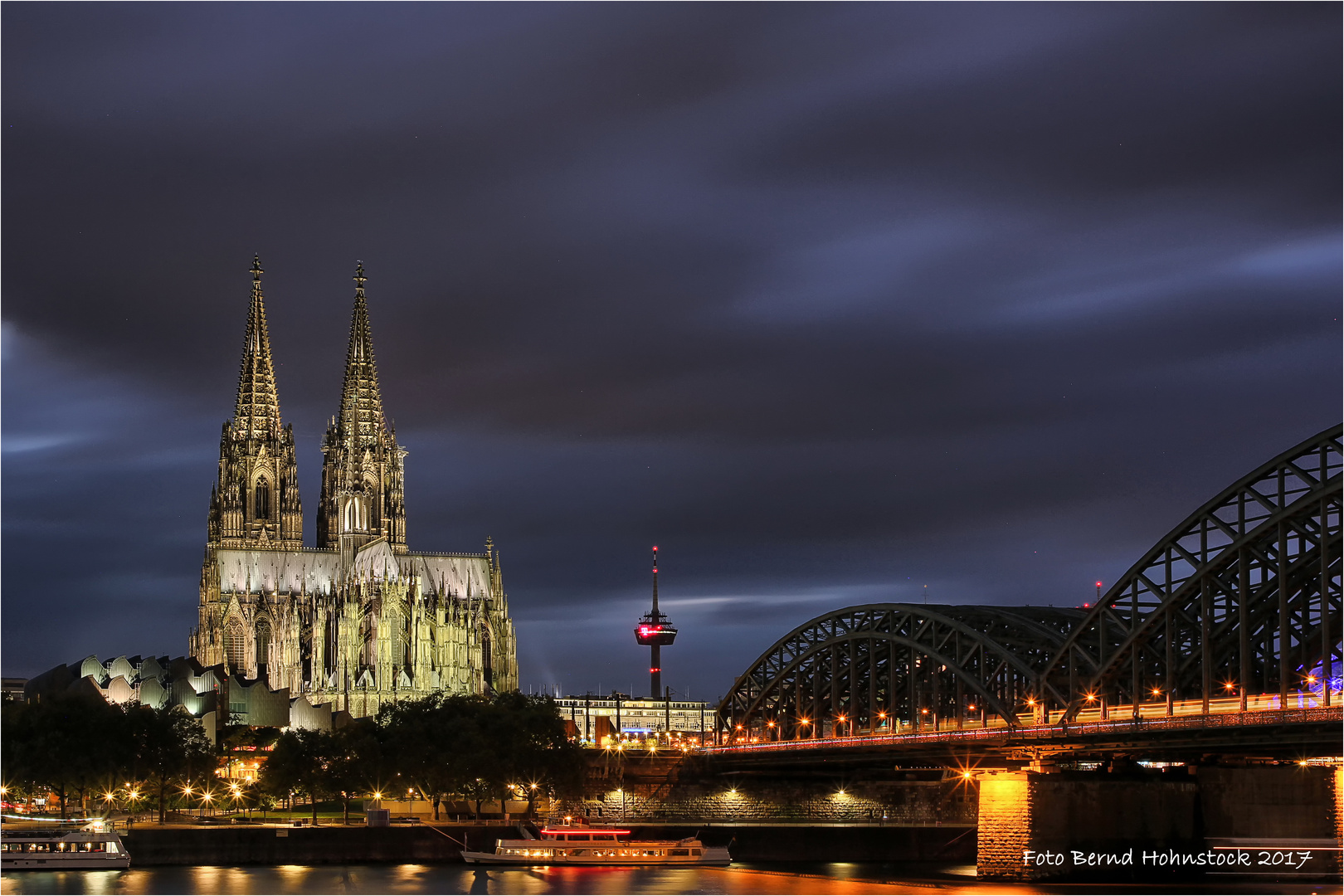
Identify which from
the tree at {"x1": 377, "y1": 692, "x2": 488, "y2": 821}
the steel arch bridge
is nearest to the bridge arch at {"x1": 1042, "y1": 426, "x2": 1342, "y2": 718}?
the steel arch bridge

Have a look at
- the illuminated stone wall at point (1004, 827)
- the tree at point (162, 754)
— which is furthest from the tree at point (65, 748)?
the illuminated stone wall at point (1004, 827)

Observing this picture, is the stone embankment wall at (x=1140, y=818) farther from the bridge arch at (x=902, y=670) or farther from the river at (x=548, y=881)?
the bridge arch at (x=902, y=670)

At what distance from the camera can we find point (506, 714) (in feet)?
461

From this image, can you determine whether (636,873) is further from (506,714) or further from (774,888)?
(506,714)

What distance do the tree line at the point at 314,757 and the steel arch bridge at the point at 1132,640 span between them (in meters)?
21.3

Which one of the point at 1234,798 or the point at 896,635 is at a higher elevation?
the point at 896,635

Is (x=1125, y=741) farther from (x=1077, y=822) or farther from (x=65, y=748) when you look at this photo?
(x=65, y=748)

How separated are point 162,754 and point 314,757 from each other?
1134cm

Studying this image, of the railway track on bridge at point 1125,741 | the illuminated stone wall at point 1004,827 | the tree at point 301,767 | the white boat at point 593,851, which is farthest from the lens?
the tree at point 301,767

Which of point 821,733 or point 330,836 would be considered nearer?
point 330,836

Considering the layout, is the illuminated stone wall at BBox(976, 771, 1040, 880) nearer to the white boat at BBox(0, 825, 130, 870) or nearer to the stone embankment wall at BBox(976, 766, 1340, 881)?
the stone embankment wall at BBox(976, 766, 1340, 881)

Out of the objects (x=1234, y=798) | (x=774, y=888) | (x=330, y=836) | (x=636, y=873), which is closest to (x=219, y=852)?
(x=330, y=836)

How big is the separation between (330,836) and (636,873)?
17419mm

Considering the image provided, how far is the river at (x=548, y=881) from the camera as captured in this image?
9131 centimetres
